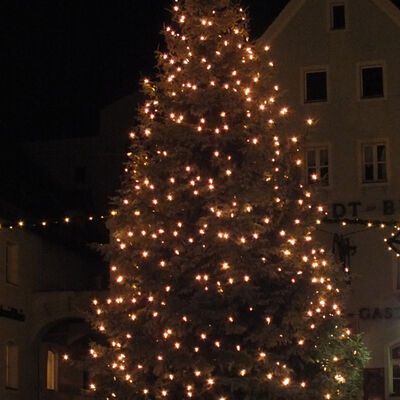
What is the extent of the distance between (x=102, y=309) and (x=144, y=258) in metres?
1.21

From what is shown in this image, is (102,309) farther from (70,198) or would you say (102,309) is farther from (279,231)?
(70,198)

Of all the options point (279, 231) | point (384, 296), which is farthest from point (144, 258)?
point (384, 296)

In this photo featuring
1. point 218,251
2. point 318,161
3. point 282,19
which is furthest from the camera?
point 282,19

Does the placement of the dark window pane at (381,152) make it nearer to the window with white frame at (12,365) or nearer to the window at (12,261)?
the window at (12,261)

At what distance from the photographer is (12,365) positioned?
107 feet

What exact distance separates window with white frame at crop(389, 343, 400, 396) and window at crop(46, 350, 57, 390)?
13315mm

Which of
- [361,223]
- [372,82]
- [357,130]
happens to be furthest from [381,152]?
[361,223]

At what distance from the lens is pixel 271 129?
18688mm

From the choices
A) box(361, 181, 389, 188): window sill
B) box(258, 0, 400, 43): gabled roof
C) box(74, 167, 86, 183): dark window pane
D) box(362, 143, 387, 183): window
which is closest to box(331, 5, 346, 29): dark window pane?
box(258, 0, 400, 43): gabled roof

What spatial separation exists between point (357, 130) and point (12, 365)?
1286cm

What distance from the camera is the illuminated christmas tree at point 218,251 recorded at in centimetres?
1762

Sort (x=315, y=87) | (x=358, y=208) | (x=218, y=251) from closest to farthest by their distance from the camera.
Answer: (x=218, y=251) < (x=358, y=208) < (x=315, y=87)

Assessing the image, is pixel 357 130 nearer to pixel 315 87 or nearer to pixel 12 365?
pixel 315 87

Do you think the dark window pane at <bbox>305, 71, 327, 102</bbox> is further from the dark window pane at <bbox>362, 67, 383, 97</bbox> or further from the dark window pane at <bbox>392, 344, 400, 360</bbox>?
the dark window pane at <bbox>392, 344, 400, 360</bbox>
